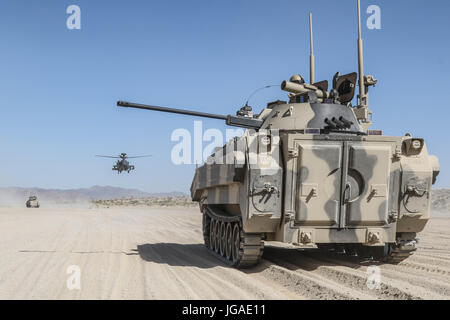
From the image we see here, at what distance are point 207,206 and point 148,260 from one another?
110 inches

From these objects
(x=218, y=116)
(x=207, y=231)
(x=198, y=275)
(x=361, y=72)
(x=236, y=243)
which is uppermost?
(x=361, y=72)

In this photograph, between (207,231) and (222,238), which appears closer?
(222,238)

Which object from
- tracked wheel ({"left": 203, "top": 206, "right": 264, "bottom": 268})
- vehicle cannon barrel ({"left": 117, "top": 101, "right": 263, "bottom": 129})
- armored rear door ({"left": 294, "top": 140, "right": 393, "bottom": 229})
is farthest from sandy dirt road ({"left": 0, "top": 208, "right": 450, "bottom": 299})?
vehicle cannon barrel ({"left": 117, "top": 101, "right": 263, "bottom": 129})

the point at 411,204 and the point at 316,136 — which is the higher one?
the point at 316,136

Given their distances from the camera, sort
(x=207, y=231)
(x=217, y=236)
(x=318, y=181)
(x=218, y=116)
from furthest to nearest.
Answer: (x=207, y=231)
(x=217, y=236)
(x=218, y=116)
(x=318, y=181)

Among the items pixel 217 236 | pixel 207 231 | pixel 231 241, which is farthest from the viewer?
pixel 207 231

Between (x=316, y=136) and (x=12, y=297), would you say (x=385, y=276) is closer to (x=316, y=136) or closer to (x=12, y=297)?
(x=316, y=136)

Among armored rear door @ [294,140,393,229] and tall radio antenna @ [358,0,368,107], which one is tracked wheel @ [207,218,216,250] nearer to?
armored rear door @ [294,140,393,229]

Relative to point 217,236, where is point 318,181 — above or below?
above

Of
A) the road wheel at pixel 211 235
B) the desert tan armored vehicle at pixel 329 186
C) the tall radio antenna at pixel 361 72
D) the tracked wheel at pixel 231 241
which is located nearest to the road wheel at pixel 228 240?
the tracked wheel at pixel 231 241

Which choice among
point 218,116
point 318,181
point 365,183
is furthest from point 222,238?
point 365,183

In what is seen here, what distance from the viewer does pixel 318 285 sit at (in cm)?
742

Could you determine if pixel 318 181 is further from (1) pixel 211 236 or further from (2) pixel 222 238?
(1) pixel 211 236
